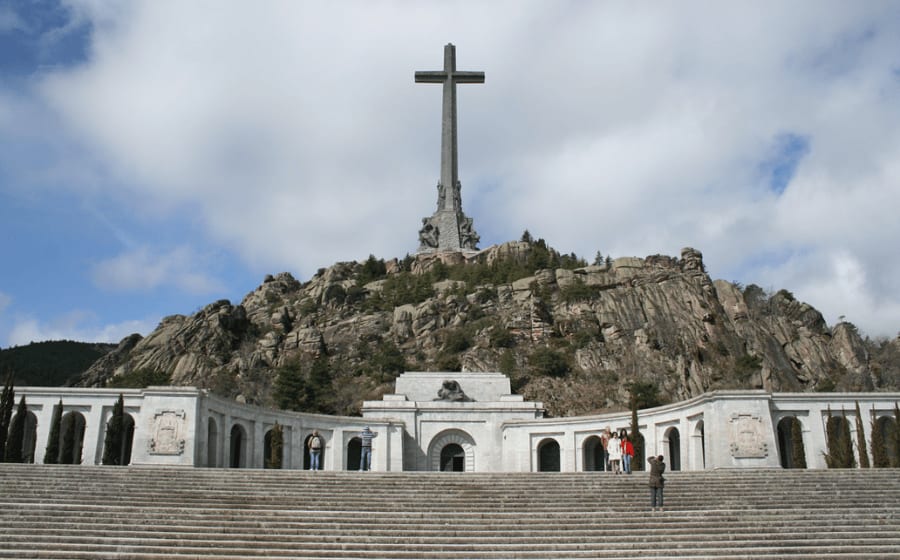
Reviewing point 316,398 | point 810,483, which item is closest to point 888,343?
point 316,398

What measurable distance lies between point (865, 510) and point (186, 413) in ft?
71.8

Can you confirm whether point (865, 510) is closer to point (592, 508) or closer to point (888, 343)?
point (592, 508)

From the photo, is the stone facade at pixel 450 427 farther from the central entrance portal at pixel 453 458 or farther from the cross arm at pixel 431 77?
the cross arm at pixel 431 77

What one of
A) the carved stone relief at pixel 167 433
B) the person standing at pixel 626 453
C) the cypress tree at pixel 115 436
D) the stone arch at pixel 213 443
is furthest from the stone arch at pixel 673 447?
the cypress tree at pixel 115 436

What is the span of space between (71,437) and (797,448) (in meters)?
27.2

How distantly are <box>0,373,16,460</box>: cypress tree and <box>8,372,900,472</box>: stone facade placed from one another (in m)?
1.63

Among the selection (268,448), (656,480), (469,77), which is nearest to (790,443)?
(656,480)

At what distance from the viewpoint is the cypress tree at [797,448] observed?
32.5 meters

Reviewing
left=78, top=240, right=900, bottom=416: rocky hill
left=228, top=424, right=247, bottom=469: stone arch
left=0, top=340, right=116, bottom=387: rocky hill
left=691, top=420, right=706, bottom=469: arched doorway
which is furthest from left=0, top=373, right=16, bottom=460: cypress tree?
left=0, top=340, right=116, bottom=387: rocky hill

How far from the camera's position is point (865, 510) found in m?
21.0

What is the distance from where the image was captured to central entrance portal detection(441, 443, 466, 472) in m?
45.0

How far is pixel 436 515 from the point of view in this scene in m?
19.9

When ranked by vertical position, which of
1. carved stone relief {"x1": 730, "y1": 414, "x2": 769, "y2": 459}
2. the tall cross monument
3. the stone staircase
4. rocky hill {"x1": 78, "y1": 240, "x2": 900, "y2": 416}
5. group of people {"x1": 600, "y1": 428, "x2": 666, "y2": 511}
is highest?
→ the tall cross monument

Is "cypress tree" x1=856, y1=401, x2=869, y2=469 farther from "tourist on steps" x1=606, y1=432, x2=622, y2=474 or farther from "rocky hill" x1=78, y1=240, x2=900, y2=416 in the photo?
"rocky hill" x1=78, y1=240, x2=900, y2=416
